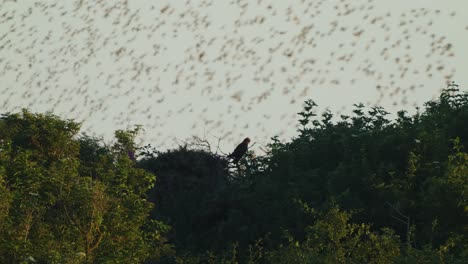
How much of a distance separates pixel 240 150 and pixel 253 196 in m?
3.26

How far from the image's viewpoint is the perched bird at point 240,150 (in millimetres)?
35344

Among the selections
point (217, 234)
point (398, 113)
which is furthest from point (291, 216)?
point (398, 113)

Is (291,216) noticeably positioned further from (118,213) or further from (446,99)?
(118,213)

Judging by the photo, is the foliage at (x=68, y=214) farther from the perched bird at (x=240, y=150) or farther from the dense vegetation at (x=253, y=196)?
the perched bird at (x=240, y=150)

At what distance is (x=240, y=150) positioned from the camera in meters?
35.5

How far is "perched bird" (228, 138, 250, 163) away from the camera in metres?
35.3

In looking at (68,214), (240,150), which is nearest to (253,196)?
(240,150)

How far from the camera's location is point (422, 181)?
1156 inches

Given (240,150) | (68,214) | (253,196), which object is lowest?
(68,214)

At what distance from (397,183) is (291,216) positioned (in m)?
3.21

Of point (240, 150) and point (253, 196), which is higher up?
point (240, 150)

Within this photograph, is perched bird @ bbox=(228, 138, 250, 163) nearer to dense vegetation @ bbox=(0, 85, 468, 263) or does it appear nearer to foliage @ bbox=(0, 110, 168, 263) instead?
dense vegetation @ bbox=(0, 85, 468, 263)

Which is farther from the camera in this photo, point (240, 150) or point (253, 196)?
point (240, 150)

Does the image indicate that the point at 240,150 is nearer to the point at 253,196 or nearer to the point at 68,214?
the point at 253,196
